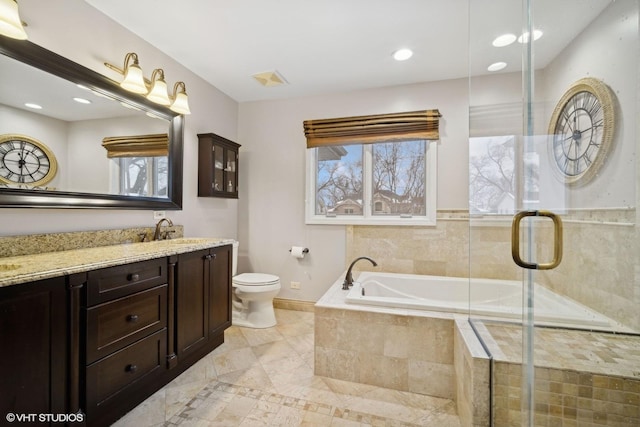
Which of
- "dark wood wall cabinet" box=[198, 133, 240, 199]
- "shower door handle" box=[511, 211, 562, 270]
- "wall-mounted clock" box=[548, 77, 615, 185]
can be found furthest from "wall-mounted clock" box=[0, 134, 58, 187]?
"wall-mounted clock" box=[548, 77, 615, 185]

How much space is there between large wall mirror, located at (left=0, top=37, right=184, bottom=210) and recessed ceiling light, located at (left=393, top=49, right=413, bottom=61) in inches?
80.6

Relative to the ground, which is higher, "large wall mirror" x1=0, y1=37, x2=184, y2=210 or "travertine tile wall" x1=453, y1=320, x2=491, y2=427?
"large wall mirror" x1=0, y1=37, x2=184, y2=210

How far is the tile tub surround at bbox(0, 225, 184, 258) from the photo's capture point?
144cm

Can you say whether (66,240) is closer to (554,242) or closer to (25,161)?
(25,161)

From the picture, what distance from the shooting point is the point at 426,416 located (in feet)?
5.10

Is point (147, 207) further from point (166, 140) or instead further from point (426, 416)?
point (426, 416)

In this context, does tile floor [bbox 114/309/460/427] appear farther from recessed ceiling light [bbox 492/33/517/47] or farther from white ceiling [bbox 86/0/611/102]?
recessed ceiling light [bbox 492/33/517/47]

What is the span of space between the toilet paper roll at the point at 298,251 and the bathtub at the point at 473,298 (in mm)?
717

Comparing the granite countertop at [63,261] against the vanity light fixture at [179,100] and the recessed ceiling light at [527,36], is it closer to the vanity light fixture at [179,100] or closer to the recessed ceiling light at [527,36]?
the vanity light fixture at [179,100]

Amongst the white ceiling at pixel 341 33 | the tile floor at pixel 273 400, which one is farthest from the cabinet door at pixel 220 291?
the white ceiling at pixel 341 33

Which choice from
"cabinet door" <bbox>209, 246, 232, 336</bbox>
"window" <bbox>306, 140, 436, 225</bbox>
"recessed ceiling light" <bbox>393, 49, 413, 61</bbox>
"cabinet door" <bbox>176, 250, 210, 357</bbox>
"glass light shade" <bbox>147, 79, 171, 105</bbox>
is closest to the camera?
"cabinet door" <bbox>176, 250, 210, 357</bbox>

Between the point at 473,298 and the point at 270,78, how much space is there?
8.70 ft

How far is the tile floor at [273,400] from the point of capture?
4.96ft

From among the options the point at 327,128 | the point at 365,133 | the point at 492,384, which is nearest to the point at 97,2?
the point at 327,128
